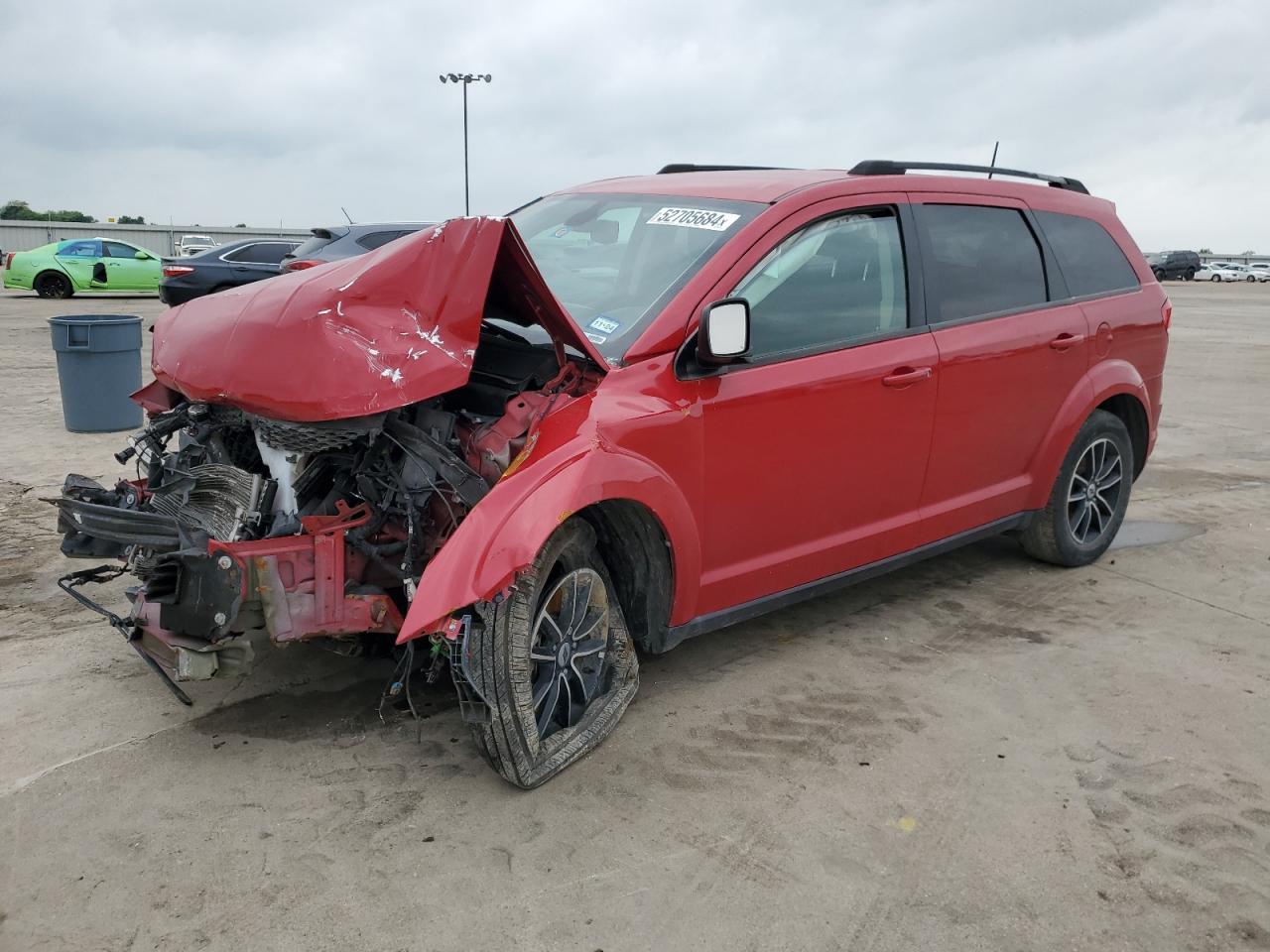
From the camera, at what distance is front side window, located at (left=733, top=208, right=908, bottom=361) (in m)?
3.61

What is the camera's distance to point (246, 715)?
11.6ft

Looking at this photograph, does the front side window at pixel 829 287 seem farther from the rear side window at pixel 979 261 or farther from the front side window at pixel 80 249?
the front side window at pixel 80 249

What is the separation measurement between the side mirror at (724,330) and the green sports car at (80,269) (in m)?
21.3

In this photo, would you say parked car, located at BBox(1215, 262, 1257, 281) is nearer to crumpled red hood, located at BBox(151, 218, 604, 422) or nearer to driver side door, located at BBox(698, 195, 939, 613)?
driver side door, located at BBox(698, 195, 939, 613)

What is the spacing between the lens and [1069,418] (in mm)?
4777

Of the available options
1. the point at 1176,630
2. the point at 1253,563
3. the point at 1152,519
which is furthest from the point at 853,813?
the point at 1152,519

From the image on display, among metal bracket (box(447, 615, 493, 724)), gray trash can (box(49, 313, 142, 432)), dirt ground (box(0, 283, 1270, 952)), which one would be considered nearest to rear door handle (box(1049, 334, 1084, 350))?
dirt ground (box(0, 283, 1270, 952))

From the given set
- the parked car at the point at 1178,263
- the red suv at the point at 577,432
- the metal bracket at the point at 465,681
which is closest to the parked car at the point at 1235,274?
the parked car at the point at 1178,263

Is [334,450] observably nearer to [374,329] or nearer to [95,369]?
[374,329]

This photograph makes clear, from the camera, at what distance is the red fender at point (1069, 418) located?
187 inches

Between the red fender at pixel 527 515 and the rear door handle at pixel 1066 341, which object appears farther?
the rear door handle at pixel 1066 341

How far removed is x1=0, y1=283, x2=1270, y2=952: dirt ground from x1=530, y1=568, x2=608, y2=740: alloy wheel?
0.19 metres

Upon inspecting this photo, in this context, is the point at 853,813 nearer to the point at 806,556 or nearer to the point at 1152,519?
the point at 806,556

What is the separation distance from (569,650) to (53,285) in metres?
23.0
